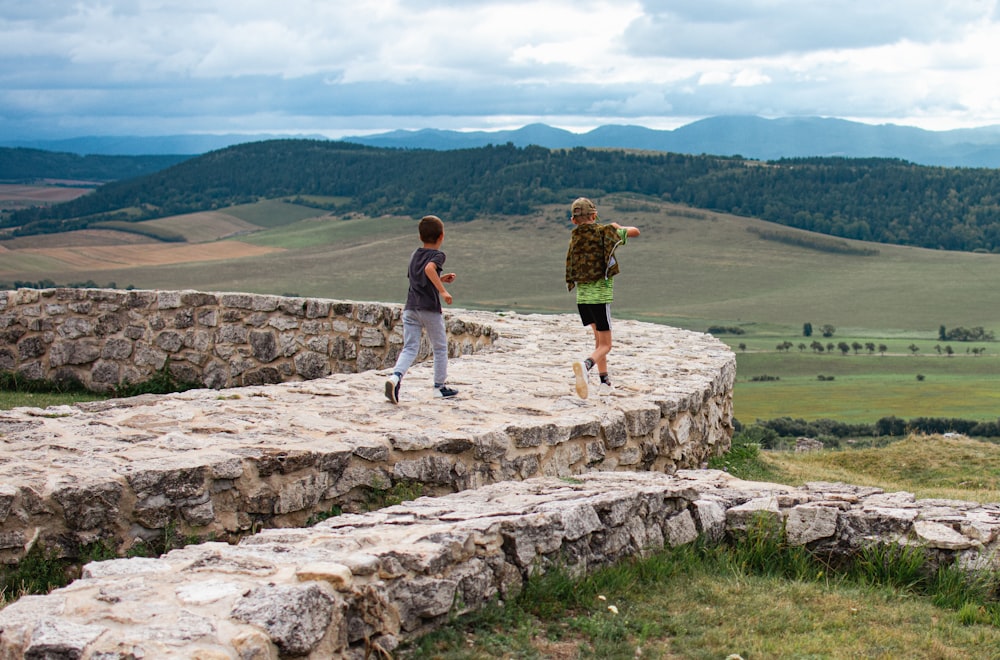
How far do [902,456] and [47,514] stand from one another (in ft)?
30.1

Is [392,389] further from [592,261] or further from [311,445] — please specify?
[592,261]

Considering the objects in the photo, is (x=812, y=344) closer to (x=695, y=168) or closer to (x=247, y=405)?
(x=247, y=405)

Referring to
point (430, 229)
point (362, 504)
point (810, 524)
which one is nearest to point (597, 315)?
point (430, 229)

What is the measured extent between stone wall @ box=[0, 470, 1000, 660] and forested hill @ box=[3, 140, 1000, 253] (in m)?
94.7

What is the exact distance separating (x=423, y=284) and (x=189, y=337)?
5.29 metres

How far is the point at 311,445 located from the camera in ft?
19.7

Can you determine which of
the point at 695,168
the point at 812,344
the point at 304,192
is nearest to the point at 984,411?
the point at 812,344

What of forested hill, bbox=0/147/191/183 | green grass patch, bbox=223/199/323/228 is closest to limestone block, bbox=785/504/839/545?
green grass patch, bbox=223/199/323/228

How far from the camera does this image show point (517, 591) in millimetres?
4426

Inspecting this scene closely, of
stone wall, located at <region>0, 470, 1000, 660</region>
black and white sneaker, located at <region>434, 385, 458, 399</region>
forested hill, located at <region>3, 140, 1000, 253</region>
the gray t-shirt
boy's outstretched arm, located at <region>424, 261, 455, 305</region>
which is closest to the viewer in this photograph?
stone wall, located at <region>0, 470, 1000, 660</region>

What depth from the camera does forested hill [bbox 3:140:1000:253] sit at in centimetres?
10294

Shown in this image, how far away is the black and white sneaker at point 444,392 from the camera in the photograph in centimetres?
777

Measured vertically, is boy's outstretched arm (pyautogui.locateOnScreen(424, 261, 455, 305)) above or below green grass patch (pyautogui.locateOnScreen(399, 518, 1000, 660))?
above

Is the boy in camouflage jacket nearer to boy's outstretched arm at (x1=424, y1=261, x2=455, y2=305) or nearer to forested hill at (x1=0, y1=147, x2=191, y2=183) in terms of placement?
boy's outstretched arm at (x1=424, y1=261, x2=455, y2=305)
